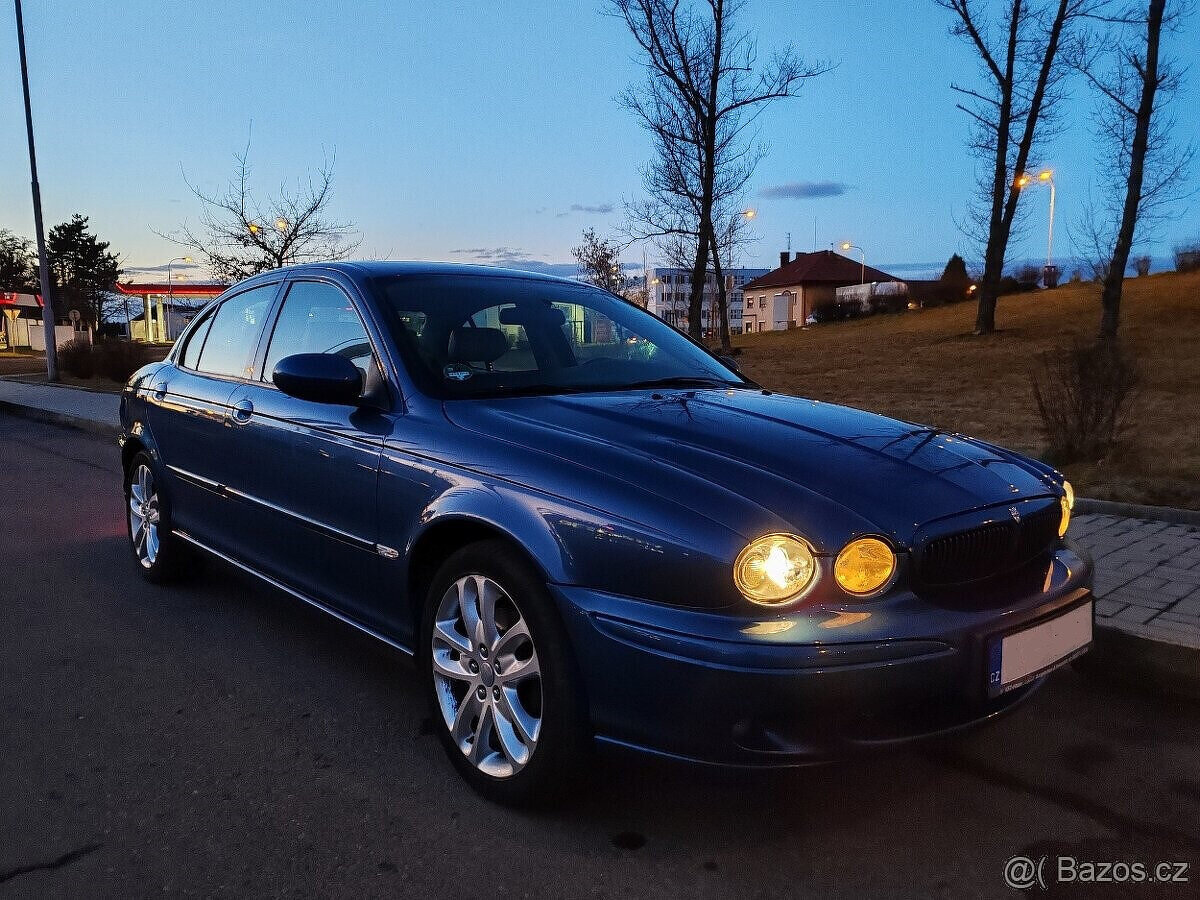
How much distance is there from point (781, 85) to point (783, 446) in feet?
69.7

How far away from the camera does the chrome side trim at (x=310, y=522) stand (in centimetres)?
313

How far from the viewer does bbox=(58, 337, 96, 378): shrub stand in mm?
23000

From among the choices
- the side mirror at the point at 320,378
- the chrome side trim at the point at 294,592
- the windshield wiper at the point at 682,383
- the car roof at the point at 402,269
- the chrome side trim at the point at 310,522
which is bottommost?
the chrome side trim at the point at 294,592

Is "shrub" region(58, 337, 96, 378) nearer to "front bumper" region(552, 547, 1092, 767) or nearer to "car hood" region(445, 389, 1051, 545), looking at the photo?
"car hood" region(445, 389, 1051, 545)

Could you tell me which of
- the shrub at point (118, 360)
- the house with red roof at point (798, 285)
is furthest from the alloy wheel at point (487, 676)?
the house with red roof at point (798, 285)

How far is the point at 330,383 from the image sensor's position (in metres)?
3.09

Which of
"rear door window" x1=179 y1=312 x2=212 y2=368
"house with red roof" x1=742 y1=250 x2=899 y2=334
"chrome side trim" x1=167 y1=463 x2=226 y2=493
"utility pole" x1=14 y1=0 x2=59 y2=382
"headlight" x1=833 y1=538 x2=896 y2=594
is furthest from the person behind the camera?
"house with red roof" x1=742 y1=250 x2=899 y2=334

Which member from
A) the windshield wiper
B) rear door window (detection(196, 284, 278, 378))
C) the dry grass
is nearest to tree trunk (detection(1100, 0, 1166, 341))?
the dry grass

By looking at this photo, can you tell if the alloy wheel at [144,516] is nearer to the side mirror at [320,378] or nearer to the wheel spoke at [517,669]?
the side mirror at [320,378]

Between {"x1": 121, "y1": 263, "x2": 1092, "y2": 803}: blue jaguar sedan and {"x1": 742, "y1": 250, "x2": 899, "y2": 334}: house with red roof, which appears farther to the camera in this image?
{"x1": 742, "y1": 250, "x2": 899, "y2": 334}: house with red roof

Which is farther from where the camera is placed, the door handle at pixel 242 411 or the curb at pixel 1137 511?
the curb at pixel 1137 511

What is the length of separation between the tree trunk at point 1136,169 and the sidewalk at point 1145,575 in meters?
12.2

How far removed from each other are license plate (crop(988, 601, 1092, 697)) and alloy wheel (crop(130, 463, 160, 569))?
4.15 m

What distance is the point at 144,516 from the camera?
5.05 metres
